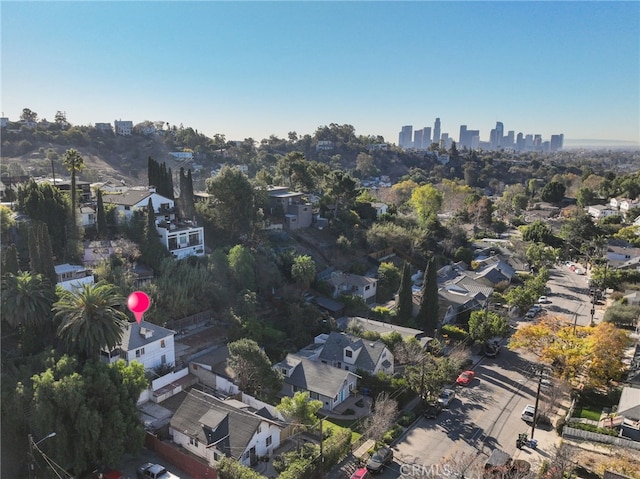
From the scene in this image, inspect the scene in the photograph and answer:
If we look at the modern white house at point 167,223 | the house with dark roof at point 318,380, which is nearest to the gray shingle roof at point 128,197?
the modern white house at point 167,223

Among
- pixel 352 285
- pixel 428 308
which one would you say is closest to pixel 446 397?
pixel 428 308

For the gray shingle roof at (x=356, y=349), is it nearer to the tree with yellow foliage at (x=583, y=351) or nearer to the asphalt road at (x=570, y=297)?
the tree with yellow foliage at (x=583, y=351)

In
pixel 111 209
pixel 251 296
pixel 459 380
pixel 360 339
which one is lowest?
pixel 459 380

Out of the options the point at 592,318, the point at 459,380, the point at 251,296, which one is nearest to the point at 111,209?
the point at 251,296

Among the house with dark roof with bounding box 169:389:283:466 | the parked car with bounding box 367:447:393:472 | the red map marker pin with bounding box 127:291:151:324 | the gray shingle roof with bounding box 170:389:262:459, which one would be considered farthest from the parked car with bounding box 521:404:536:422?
Result: the red map marker pin with bounding box 127:291:151:324

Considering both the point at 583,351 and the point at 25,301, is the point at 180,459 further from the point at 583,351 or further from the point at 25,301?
the point at 583,351

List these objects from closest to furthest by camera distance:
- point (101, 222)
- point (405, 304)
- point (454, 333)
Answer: point (405, 304), point (101, 222), point (454, 333)

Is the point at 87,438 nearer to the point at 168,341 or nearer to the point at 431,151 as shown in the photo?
the point at 168,341
